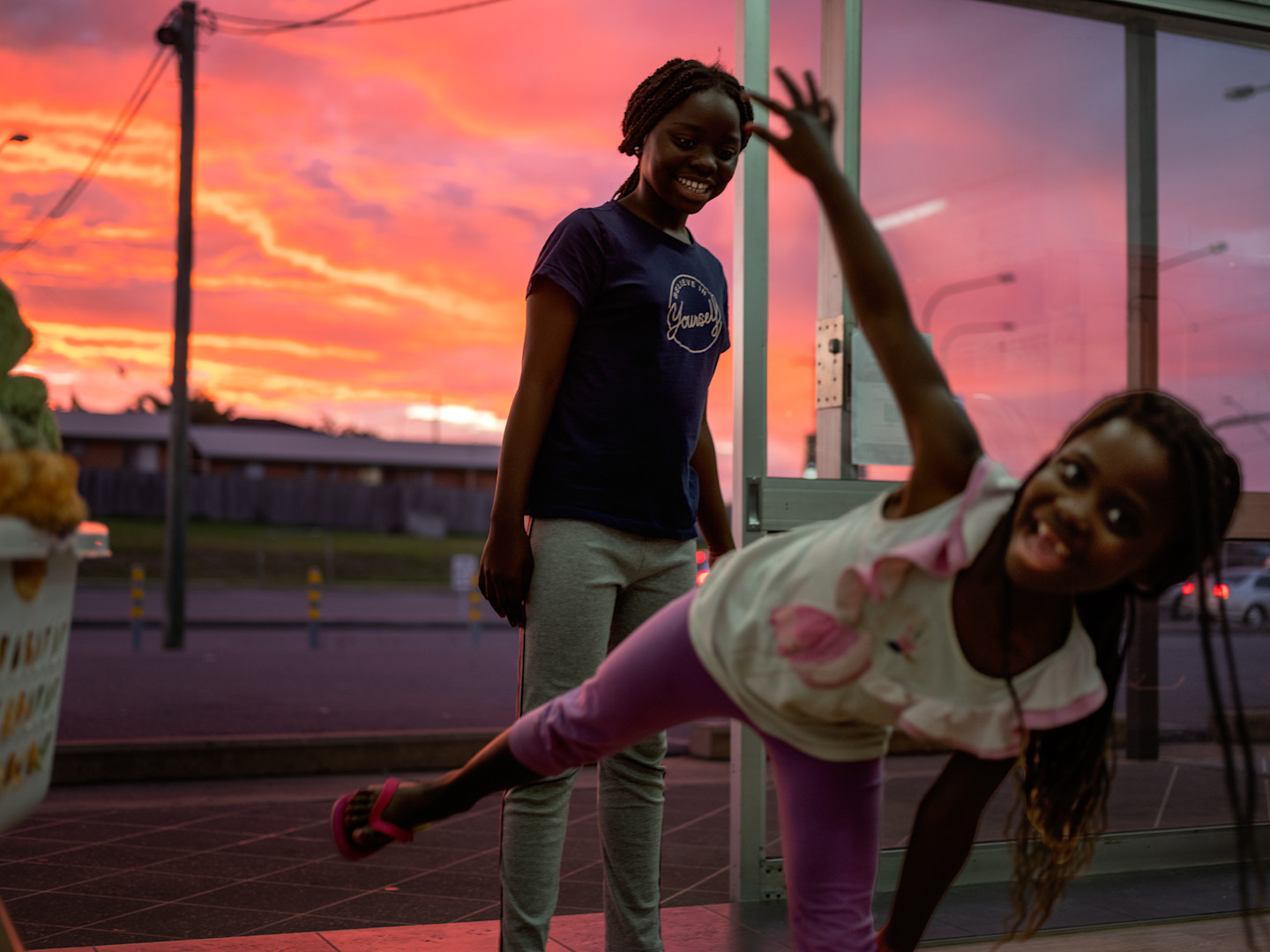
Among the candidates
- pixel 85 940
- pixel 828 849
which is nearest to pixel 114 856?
pixel 85 940

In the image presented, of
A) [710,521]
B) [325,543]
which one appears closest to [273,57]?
[710,521]

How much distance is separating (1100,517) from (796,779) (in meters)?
0.54

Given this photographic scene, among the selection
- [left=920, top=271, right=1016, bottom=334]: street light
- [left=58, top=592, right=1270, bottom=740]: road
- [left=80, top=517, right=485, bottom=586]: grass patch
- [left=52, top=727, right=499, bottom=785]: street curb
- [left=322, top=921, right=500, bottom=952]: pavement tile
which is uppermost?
[left=920, top=271, right=1016, bottom=334]: street light

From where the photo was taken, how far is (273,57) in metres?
11.6

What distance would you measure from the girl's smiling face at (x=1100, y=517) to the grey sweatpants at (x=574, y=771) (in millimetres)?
970

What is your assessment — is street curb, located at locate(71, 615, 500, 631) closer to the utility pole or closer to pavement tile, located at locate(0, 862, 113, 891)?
the utility pole

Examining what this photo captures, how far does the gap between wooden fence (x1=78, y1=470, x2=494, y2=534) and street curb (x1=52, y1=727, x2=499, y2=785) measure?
30676 millimetres

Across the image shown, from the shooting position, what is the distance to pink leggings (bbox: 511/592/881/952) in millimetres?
1536

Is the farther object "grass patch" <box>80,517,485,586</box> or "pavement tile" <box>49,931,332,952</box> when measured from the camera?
"grass patch" <box>80,517,485,586</box>

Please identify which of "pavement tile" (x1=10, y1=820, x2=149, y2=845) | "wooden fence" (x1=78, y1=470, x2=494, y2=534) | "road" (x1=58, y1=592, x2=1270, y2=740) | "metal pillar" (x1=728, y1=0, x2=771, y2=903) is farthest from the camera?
"wooden fence" (x1=78, y1=470, x2=494, y2=534)

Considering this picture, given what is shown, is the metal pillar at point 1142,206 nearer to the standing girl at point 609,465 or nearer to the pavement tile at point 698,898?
the pavement tile at point 698,898

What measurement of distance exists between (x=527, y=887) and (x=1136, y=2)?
3389 mm

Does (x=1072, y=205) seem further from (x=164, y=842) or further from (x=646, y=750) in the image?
(x=164, y=842)

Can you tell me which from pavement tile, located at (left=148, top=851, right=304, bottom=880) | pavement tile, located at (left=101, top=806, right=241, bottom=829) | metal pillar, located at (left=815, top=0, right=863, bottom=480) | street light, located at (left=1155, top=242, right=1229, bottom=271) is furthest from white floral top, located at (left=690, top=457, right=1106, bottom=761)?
pavement tile, located at (left=101, top=806, right=241, bottom=829)
